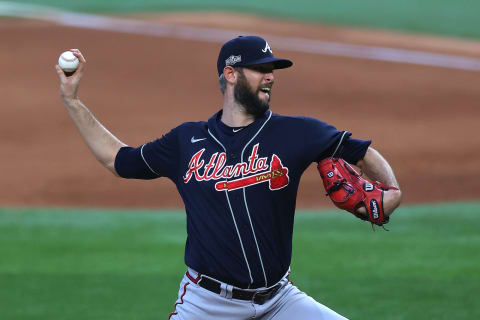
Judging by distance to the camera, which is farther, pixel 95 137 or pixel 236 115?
pixel 95 137

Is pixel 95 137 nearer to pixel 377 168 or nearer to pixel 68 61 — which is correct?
pixel 68 61

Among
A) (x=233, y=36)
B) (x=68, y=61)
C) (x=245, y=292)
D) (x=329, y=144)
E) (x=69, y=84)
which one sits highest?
(x=68, y=61)

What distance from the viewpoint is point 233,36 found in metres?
21.4

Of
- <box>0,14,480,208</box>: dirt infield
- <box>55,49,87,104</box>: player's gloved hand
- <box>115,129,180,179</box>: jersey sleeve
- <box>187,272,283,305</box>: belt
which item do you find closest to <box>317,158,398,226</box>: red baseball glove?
<box>187,272,283,305</box>: belt

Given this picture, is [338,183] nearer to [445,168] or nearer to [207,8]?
[445,168]

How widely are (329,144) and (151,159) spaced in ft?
3.68

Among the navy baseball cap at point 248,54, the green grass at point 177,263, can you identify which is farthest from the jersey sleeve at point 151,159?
the green grass at point 177,263

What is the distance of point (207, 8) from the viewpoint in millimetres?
25438

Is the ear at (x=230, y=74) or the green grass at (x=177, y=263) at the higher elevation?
the ear at (x=230, y=74)

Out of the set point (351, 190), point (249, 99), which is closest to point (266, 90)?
point (249, 99)

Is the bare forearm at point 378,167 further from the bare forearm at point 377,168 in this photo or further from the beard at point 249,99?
the beard at point 249,99

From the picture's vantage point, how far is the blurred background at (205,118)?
8.60 metres

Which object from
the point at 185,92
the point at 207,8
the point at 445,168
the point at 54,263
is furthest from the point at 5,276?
the point at 207,8

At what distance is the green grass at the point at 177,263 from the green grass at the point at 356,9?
1293 cm
